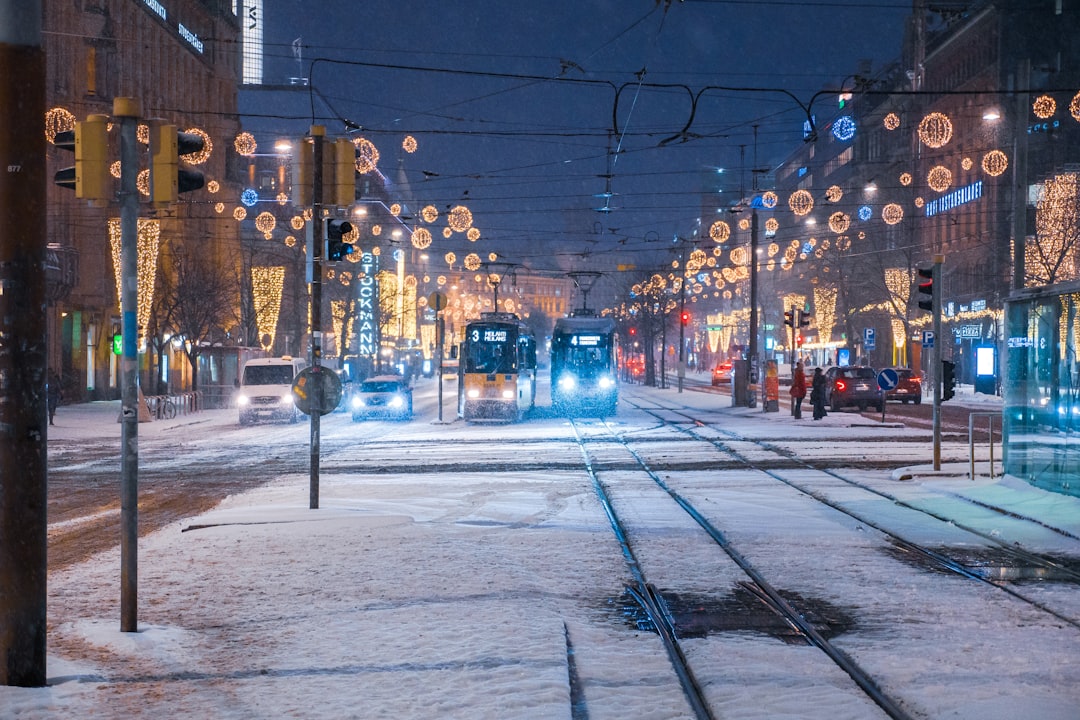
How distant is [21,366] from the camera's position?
668 cm

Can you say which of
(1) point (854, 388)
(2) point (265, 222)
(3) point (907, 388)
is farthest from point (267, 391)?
(3) point (907, 388)

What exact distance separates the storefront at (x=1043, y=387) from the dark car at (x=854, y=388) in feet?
84.8

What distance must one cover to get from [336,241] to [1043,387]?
973cm

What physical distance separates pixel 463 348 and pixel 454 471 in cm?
1823

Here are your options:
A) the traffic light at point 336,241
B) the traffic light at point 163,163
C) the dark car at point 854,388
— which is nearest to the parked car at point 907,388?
the dark car at point 854,388

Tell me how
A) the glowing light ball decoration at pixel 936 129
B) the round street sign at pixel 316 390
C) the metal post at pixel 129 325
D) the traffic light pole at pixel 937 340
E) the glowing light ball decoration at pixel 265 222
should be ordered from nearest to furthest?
the metal post at pixel 129 325 → the round street sign at pixel 316 390 → the traffic light pole at pixel 937 340 → the glowing light ball decoration at pixel 936 129 → the glowing light ball decoration at pixel 265 222

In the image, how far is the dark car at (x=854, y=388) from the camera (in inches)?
1721

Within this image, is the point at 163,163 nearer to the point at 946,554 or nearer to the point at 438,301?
the point at 946,554

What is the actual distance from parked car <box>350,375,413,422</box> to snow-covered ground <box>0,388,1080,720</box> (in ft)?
80.6

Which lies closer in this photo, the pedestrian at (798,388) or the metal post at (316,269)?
the metal post at (316,269)

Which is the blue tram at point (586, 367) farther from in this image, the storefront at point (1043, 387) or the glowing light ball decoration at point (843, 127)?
the storefront at point (1043, 387)

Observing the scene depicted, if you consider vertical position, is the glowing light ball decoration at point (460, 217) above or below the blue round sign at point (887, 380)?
above

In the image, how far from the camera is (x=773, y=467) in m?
22.2

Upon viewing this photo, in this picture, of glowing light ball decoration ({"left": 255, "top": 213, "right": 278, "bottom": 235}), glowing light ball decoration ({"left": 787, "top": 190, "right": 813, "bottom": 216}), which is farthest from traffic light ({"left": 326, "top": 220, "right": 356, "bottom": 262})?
glowing light ball decoration ({"left": 255, "top": 213, "right": 278, "bottom": 235})
